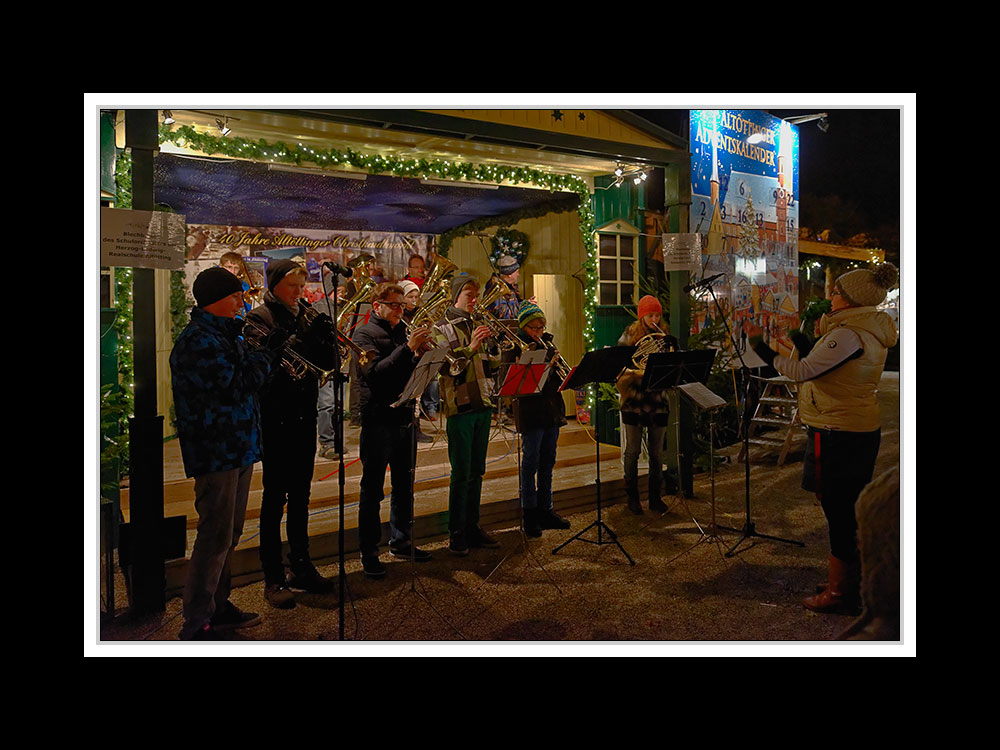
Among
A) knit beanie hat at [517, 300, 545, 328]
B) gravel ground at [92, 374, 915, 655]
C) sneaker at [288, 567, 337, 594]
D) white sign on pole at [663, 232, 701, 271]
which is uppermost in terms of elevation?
white sign on pole at [663, 232, 701, 271]

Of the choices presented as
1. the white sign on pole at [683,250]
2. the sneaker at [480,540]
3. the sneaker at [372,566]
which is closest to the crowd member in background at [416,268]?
the white sign on pole at [683,250]

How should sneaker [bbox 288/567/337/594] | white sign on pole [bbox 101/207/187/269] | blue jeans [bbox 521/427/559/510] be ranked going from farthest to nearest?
blue jeans [bbox 521/427/559/510], sneaker [bbox 288/567/337/594], white sign on pole [bbox 101/207/187/269]

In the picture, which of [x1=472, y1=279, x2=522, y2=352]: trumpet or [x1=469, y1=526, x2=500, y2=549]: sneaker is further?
[x1=469, y1=526, x2=500, y2=549]: sneaker

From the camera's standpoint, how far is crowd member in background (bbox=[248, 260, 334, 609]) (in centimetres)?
394

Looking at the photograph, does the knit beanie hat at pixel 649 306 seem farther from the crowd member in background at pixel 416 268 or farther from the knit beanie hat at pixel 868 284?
the crowd member in background at pixel 416 268

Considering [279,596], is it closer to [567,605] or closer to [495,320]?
[567,605]

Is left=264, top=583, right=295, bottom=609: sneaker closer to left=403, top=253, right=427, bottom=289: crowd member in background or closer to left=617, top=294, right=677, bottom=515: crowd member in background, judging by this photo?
left=617, top=294, right=677, bottom=515: crowd member in background

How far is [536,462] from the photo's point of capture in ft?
17.6

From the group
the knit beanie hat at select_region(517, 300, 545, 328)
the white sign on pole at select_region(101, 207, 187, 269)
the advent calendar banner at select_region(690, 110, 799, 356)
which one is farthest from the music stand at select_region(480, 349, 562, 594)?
the advent calendar banner at select_region(690, 110, 799, 356)

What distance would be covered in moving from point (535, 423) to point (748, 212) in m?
5.22

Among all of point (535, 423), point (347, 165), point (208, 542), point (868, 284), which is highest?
point (347, 165)

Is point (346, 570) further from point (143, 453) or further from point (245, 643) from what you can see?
point (143, 453)

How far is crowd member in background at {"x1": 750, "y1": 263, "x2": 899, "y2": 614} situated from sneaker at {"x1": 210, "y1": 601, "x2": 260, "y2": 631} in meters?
3.14

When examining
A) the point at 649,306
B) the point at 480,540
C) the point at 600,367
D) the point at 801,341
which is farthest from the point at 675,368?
the point at 480,540
